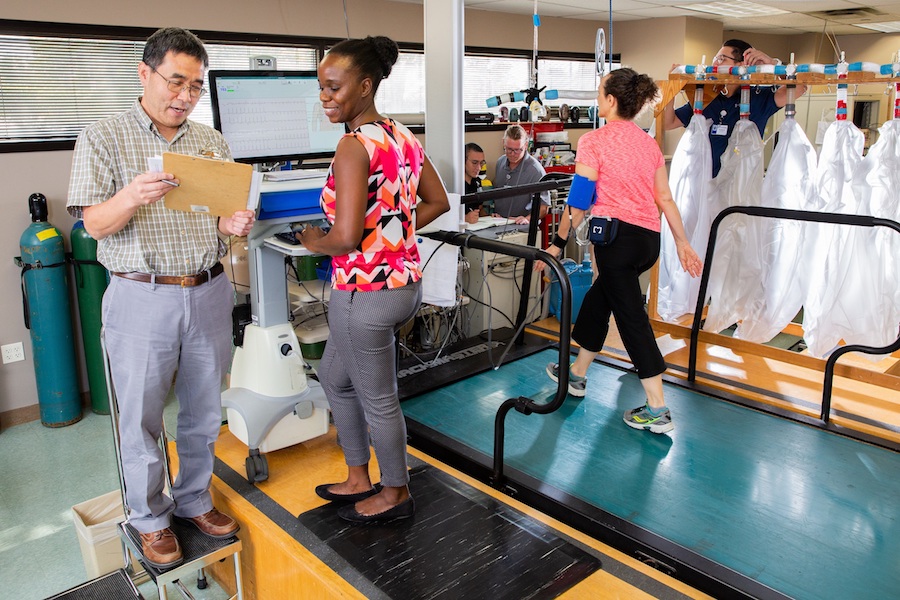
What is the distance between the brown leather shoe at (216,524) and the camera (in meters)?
2.40

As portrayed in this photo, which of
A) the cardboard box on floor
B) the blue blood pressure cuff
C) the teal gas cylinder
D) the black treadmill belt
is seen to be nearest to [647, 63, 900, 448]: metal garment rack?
the blue blood pressure cuff

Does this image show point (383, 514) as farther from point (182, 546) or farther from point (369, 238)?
point (369, 238)

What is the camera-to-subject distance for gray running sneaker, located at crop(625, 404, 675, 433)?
3227 millimetres

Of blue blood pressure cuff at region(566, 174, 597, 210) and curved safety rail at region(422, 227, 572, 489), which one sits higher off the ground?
blue blood pressure cuff at region(566, 174, 597, 210)

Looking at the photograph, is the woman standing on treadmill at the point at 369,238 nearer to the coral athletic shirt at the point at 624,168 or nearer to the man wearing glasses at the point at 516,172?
the coral athletic shirt at the point at 624,168

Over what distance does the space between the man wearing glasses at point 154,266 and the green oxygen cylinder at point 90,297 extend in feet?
7.06

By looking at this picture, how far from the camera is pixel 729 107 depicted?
4.30 meters

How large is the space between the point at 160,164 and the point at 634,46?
736 cm

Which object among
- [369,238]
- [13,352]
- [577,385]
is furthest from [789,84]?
[13,352]

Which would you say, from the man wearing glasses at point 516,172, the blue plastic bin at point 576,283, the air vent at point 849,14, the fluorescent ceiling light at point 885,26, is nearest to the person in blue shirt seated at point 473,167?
the man wearing glasses at point 516,172

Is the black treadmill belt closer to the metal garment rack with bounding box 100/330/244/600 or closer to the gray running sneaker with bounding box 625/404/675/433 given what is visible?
the metal garment rack with bounding box 100/330/244/600

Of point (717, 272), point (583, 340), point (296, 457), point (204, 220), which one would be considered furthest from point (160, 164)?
point (717, 272)

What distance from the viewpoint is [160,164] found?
6.31 feet

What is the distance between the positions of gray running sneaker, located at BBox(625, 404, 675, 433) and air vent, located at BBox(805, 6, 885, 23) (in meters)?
5.85
